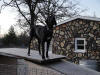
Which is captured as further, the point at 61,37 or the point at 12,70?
the point at 61,37

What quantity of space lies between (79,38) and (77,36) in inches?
9.6

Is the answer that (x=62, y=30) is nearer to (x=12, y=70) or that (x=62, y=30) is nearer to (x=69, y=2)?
(x=69, y=2)

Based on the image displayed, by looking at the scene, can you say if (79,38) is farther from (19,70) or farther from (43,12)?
(19,70)

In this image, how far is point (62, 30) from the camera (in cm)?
2006

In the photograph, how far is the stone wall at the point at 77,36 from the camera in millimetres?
19141

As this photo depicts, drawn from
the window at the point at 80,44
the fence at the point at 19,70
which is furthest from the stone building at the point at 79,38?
the fence at the point at 19,70

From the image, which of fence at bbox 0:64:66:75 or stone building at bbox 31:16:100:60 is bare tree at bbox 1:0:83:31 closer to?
stone building at bbox 31:16:100:60

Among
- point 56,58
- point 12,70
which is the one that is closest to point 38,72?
point 12,70

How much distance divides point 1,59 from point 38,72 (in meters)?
1.04

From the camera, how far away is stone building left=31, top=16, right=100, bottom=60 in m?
19.1

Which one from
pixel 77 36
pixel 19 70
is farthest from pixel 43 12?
pixel 19 70

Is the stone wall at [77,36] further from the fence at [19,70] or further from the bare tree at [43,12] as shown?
the fence at [19,70]

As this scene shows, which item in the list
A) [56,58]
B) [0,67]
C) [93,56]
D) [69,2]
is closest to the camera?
[0,67]

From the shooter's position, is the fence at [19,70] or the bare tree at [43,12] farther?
the bare tree at [43,12]
